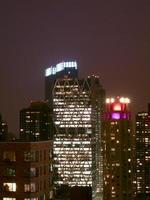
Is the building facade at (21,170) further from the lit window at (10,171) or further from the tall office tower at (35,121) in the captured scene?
the tall office tower at (35,121)

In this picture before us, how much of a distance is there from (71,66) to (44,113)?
97.4 ft

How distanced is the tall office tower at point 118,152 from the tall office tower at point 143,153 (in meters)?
14.2

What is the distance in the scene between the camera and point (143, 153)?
74.1 metres

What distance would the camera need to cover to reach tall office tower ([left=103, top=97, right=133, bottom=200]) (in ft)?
173

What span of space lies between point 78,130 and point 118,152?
170 feet

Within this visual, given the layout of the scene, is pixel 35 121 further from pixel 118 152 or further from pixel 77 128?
pixel 118 152

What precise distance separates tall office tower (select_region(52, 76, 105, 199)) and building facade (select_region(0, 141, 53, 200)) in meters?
74.3

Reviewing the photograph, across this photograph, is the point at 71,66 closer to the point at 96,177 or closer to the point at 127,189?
the point at 96,177

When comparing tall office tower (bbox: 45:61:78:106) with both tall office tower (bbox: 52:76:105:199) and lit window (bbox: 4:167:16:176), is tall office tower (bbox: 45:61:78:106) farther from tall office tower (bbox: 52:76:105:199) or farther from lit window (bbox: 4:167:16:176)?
lit window (bbox: 4:167:16:176)

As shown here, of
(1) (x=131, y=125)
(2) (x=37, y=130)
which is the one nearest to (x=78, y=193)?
(1) (x=131, y=125)

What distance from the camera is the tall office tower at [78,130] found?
99.8 m

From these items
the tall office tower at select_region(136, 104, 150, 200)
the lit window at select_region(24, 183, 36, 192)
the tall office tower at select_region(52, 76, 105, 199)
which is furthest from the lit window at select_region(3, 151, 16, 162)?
the tall office tower at select_region(52, 76, 105, 199)

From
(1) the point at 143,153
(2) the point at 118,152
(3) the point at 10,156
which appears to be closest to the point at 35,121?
(1) the point at 143,153

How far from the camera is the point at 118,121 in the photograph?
183 ft
